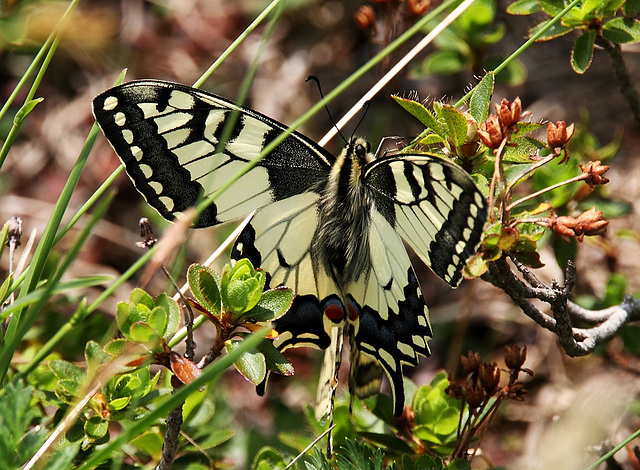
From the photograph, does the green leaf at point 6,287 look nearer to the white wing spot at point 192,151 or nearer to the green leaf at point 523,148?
the white wing spot at point 192,151

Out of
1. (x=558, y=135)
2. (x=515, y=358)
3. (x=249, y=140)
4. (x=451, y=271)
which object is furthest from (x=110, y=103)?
(x=515, y=358)

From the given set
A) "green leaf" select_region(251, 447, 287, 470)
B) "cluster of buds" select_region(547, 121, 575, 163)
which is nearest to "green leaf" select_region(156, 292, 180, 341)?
"green leaf" select_region(251, 447, 287, 470)

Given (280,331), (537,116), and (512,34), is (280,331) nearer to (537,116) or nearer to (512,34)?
(537,116)

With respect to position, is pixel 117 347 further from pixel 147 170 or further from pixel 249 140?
pixel 249 140

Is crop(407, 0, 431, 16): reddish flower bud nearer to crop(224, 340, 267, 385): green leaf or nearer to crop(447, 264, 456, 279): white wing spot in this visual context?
crop(447, 264, 456, 279): white wing spot

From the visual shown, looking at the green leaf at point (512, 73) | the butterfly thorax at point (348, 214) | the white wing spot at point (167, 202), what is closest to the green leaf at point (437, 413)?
the butterfly thorax at point (348, 214)

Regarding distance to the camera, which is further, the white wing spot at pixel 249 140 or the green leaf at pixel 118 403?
the white wing spot at pixel 249 140

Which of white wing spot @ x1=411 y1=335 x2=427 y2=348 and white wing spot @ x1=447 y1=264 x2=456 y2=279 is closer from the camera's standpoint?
white wing spot @ x1=447 y1=264 x2=456 y2=279
